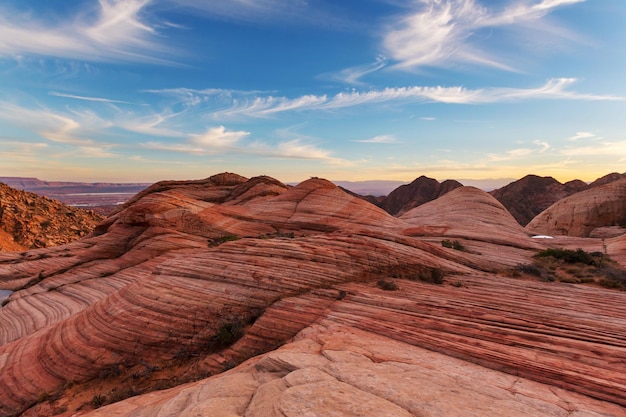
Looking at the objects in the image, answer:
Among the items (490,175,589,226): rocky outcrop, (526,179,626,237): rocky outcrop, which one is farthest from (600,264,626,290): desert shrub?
(490,175,589,226): rocky outcrop

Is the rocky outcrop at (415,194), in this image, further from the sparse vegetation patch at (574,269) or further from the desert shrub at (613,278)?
the desert shrub at (613,278)

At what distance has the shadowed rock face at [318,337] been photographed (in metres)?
5.78

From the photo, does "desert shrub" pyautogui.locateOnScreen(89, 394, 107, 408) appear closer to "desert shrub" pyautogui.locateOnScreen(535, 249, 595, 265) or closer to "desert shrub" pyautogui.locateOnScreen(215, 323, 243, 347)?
"desert shrub" pyautogui.locateOnScreen(215, 323, 243, 347)

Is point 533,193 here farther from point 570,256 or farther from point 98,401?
point 98,401

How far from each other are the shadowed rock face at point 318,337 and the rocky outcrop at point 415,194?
92.6 meters

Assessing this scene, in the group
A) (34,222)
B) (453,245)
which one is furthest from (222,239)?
(34,222)

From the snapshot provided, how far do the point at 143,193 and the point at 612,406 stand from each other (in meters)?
40.0

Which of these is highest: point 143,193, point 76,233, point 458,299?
point 143,193

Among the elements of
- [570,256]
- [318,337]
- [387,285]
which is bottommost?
[318,337]

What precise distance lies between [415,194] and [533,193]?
38640mm

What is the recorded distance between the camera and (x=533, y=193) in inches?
4205

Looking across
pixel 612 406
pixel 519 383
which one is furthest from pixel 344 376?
pixel 612 406

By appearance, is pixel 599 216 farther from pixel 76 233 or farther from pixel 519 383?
pixel 76 233

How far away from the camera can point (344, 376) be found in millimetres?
6164
